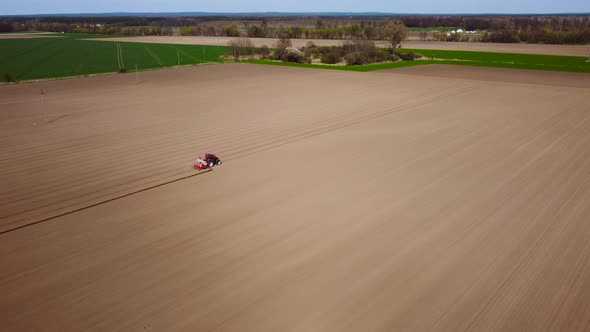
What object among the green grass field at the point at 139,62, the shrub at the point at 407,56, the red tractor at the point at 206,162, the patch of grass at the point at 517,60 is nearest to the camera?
the red tractor at the point at 206,162

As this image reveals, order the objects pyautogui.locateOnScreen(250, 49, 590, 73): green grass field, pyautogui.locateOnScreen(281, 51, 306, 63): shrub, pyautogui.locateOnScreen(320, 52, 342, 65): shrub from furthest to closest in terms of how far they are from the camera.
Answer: pyautogui.locateOnScreen(281, 51, 306, 63): shrub
pyautogui.locateOnScreen(320, 52, 342, 65): shrub
pyautogui.locateOnScreen(250, 49, 590, 73): green grass field

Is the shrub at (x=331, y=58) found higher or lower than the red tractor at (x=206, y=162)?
higher

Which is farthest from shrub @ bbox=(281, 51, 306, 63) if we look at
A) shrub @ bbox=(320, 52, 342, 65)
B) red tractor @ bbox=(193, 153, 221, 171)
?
red tractor @ bbox=(193, 153, 221, 171)

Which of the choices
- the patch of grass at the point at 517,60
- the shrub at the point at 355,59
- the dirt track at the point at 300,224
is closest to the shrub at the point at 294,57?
the shrub at the point at 355,59

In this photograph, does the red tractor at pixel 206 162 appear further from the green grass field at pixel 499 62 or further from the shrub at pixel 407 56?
the shrub at pixel 407 56

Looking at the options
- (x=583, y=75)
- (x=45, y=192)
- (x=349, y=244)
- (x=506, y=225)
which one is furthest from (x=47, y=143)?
(x=583, y=75)

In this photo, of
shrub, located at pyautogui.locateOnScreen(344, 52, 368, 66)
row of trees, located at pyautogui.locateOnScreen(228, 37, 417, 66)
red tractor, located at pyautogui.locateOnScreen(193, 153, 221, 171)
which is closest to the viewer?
red tractor, located at pyautogui.locateOnScreen(193, 153, 221, 171)

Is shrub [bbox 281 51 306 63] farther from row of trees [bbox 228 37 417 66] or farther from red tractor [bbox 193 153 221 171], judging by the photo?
red tractor [bbox 193 153 221 171]
